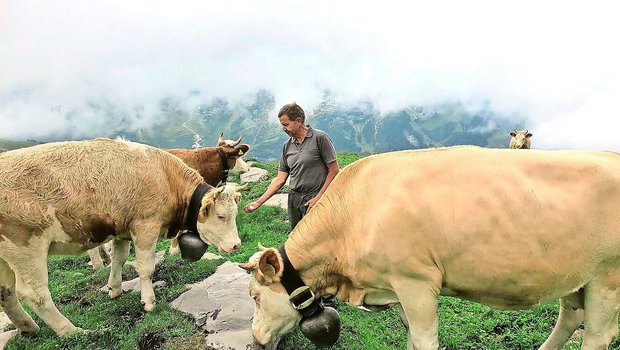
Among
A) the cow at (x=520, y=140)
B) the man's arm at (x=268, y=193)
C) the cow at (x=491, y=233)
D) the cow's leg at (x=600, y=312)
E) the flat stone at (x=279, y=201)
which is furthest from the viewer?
the cow at (x=520, y=140)

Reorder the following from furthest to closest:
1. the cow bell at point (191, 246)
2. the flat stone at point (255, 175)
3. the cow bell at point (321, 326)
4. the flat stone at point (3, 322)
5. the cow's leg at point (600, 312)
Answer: the flat stone at point (255, 175)
the cow bell at point (191, 246)
the flat stone at point (3, 322)
the cow bell at point (321, 326)
the cow's leg at point (600, 312)

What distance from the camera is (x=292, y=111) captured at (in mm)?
6680

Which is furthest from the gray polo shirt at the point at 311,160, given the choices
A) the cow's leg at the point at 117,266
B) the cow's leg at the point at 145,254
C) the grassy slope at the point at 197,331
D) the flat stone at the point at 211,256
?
the flat stone at the point at 211,256

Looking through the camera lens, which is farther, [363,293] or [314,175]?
[314,175]

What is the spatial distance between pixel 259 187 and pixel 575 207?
13.6m

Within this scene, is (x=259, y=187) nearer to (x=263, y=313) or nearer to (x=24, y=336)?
(x=24, y=336)

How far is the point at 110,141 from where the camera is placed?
7793 millimetres

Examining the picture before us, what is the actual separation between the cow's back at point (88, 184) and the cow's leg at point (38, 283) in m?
0.33

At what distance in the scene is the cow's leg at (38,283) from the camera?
6.60m

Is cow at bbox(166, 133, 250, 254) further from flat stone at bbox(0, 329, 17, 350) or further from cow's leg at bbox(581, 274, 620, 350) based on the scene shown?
cow's leg at bbox(581, 274, 620, 350)

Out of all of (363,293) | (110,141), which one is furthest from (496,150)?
(110,141)

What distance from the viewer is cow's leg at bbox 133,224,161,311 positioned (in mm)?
7541

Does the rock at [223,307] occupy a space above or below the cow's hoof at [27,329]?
above

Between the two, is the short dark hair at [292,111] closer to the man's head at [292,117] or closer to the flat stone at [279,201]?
the man's head at [292,117]
